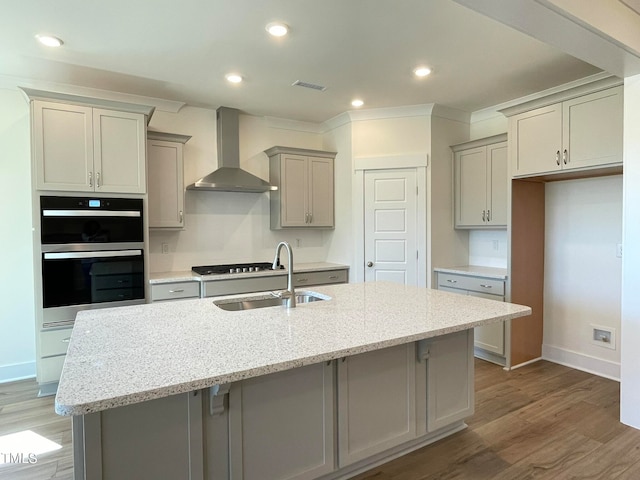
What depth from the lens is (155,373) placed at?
1273 mm

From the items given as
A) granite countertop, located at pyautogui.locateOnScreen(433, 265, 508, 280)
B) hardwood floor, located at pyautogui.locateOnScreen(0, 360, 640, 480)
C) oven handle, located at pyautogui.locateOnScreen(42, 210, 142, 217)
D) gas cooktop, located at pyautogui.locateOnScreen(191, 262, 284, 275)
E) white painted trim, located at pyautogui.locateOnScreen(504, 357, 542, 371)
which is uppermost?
oven handle, located at pyautogui.locateOnScreen(42, 210, 142, 217)

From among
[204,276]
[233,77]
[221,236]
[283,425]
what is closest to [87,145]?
[233,77]

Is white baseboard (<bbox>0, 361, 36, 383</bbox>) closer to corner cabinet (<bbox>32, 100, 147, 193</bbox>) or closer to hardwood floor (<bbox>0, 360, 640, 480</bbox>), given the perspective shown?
hardwood floor (<bbox>0, 360, 640, 480</bbox>)

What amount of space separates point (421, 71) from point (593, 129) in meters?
1.44

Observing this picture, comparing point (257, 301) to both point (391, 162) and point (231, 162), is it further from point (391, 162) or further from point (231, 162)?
point (391, 162)

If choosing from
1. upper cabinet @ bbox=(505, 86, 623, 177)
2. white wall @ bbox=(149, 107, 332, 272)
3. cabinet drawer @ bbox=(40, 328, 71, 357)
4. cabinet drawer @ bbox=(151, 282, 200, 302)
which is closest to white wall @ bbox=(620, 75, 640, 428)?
upper cabinet @ bbox=(505, 86, 623, 177)

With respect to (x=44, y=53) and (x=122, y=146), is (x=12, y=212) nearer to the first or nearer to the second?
(x=122, y=146)

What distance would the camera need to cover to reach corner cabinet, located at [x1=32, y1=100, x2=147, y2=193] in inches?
119

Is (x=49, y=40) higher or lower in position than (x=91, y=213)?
higher

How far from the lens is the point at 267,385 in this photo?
1701mm

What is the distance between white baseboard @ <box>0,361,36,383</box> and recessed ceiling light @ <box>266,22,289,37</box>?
360 cm

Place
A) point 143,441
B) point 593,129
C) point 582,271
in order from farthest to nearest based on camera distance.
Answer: point 582,271, point 593,129, point 143,441

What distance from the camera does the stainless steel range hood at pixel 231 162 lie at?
13.3ft

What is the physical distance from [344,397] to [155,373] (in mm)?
1003
